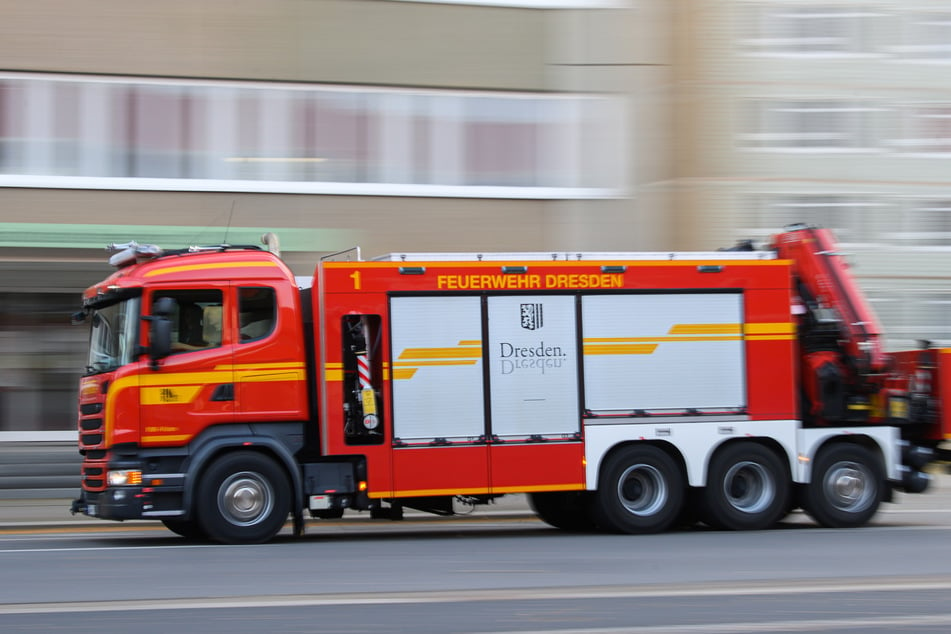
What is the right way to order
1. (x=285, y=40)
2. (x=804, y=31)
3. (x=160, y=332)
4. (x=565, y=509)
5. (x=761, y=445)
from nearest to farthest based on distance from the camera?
(x=160, y=332) → (x=761, y=445) → (x=565, y=509) → (x=285, y=40) → (x=804, y=31)

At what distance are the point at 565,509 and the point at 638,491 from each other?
1109 millimetres

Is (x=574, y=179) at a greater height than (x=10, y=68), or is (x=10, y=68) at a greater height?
(x=10, y=68)

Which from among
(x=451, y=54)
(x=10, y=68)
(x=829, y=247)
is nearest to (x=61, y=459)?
(x=10, y=68)

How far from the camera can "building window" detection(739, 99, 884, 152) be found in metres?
26.3

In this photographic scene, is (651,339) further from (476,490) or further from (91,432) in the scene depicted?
(91,432)

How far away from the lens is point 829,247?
43.8ft

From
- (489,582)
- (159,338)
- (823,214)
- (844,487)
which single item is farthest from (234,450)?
(823,214)

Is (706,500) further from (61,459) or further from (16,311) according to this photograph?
(16,311)

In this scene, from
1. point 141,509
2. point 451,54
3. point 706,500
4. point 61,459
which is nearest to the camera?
point 141,509

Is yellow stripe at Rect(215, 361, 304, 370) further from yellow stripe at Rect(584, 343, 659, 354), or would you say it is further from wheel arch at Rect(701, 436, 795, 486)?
wheel arch at Rect(701, 436, 795, 486)

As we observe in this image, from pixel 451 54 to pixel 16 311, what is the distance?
848 cm

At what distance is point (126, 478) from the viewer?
37.4 ft

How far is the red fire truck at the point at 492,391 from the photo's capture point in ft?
38.0

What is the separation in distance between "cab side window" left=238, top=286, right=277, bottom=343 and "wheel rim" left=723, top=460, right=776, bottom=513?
16.3 feet
